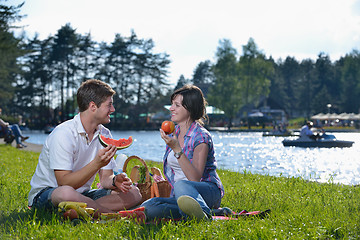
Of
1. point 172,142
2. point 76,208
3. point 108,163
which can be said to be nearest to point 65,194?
point 76,208

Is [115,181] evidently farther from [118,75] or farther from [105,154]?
[118,75]

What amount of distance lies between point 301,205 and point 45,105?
64122mm

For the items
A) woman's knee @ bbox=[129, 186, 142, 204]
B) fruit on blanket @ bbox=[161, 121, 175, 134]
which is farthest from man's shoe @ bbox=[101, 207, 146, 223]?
fruit on blanket @ bbox=[161, 121, 175, 134]

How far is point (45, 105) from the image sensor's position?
65875mm

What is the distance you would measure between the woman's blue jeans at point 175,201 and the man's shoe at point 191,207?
11 centimetres

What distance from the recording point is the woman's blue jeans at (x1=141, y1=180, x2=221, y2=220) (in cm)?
430

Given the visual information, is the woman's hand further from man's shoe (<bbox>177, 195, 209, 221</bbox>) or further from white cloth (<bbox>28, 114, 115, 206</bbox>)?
white cloth (<bbox>28, 114, 115, 206</bbox>)

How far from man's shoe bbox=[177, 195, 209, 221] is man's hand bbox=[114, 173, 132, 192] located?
0.80 m

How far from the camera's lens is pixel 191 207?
13.6ft

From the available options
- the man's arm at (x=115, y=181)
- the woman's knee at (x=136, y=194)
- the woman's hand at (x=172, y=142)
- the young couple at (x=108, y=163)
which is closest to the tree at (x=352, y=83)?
the woman's knee at (x=136, y=194)

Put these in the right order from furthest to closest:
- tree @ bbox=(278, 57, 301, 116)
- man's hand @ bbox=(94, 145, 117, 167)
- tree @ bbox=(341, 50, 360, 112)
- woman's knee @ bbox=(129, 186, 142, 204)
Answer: tree @ bbox=(278, 57, 301, 116)
tree @ bbox=(341, 50, 360, 112)
woman's knee @ bbox=(129, 186, 142, 204)
man's hand @ bbox=(94, 145, 117, 167)

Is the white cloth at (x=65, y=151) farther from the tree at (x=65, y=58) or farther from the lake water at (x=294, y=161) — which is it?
the tree at (x=65, y=58)

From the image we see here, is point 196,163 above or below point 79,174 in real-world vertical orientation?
above

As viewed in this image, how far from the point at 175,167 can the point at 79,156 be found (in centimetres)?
102
